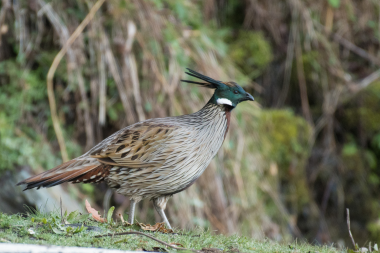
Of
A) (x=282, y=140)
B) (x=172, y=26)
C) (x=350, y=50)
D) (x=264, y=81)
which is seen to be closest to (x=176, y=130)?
(x=172, y=26)

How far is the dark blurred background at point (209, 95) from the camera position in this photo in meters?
6.75

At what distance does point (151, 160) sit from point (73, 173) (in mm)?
754

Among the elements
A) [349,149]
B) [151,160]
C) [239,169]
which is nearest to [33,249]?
[151,160]

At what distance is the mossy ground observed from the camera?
3.12 m

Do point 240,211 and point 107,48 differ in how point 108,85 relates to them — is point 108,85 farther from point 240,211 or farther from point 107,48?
point 240,211

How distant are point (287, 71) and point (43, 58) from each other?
480 centimetres

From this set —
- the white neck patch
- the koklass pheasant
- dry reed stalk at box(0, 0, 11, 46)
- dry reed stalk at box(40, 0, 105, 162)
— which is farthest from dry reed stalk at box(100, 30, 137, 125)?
the white neck patch

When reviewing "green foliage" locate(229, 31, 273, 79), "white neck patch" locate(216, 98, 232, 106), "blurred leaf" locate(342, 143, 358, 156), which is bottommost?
"blurred leaf" locate(342, 143, 358, 156)

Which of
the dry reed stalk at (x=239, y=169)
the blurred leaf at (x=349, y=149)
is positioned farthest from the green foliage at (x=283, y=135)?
the blurred leaf at (x=349, y=149)

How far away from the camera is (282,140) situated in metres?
8.12

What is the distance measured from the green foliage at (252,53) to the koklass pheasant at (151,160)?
446 centimetres

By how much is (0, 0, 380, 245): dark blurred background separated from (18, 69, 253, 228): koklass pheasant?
151 centimetres

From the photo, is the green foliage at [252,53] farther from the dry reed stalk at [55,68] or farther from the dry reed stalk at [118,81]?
the dry reed stalk at [55,68]

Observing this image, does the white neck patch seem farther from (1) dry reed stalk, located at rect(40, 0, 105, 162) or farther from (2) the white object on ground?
(1) dry reed stalk, located at rect(40, 0, 105, 162)
